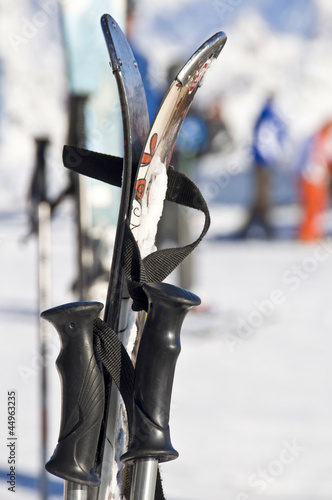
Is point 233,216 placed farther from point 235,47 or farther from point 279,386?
point 235,47

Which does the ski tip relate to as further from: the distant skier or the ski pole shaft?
the distant skier

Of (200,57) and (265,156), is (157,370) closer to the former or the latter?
(200,57)

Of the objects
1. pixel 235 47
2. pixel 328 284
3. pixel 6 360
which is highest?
pixel 235 47

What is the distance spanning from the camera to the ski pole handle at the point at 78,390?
102 centimetres

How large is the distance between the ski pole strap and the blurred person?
7710 millimetres

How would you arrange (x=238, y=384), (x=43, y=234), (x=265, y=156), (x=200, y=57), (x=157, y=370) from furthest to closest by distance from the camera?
(x=265, y=156) → (x=238, y=384) → (x=43, y=234) → (x=200, y=57) → (x=157, y=370)

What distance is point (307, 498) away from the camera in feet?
7.72

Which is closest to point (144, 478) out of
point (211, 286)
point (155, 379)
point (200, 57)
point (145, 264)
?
point (155, 379)

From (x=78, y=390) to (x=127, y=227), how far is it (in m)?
0.27

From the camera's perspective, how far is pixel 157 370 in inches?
39.5

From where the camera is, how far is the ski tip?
43.5 inches

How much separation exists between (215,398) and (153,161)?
2.44 m

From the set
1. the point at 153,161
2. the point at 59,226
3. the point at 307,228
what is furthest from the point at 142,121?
the point at 59,226

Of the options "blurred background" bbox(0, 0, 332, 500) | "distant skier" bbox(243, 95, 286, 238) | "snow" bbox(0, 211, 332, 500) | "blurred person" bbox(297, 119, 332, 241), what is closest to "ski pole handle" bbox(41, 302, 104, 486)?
"blurred background" bbox(0, 0, 332, 500)
